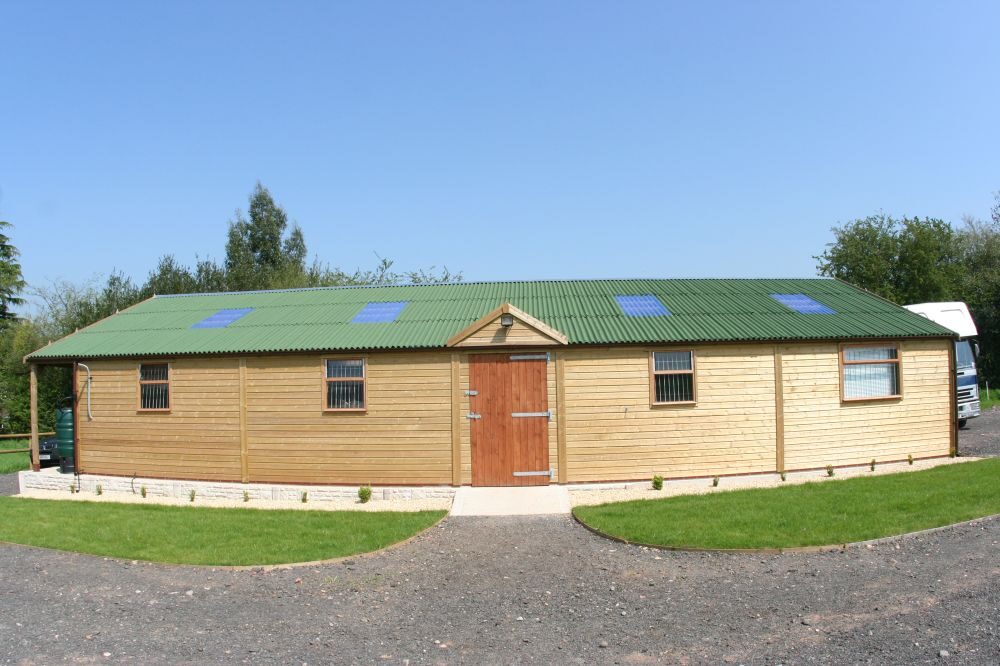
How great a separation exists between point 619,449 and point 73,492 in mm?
13254

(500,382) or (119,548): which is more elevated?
(500,382)

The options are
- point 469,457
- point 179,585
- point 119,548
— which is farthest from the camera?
point 469,457

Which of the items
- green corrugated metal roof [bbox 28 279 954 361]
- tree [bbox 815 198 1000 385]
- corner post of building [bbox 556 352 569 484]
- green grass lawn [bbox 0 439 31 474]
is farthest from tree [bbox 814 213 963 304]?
green grass lawn [bbox 0 439 31 474]

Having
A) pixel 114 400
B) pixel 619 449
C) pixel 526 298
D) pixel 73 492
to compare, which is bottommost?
pixel 73 492

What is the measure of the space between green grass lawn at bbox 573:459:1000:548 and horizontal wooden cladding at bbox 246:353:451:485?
13.0 feet

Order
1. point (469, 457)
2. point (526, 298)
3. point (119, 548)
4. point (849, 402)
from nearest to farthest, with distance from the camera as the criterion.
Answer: point (119, 548) < point (469, 457) < point (849, 402) < point (526, 298)

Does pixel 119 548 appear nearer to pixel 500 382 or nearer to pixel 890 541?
pixel 500 382

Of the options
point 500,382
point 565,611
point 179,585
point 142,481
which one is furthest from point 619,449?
point 142,481

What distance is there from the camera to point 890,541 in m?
9.30

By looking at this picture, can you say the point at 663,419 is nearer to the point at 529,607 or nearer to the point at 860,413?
the point at 860,413

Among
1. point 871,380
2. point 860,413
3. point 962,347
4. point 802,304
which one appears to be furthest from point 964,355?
point 860,413

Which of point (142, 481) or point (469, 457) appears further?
point (142, 481)

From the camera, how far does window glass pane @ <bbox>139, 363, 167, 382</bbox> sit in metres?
16.0

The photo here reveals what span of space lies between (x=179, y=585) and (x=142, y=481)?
8434 millimetres
